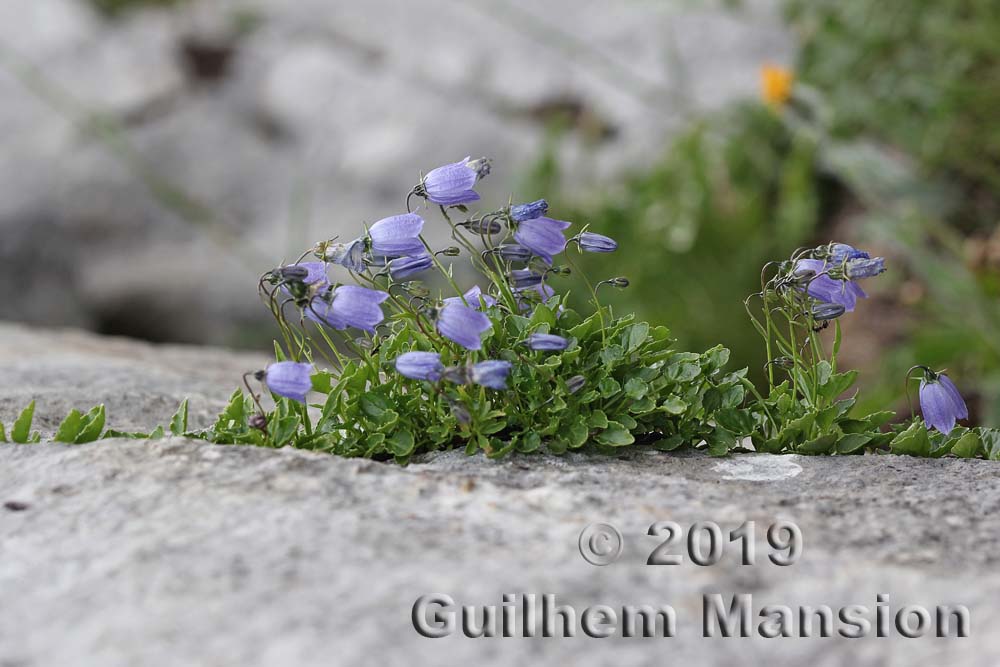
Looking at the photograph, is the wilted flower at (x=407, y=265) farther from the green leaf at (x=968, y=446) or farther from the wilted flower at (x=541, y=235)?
the green leaf at (x=968, y=446)

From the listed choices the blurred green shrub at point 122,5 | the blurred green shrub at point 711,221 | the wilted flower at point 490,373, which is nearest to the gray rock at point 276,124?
the blurred green shrub at point 122,5

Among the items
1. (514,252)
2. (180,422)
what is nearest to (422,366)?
(514,252)

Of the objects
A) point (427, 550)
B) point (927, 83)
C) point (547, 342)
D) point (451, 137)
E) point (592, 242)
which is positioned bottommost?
point (427, 550)

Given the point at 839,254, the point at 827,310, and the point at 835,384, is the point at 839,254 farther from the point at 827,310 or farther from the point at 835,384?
the point at 835,384

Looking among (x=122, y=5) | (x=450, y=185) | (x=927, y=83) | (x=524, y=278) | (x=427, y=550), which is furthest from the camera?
(x=122, y=5)

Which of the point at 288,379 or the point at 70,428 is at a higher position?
the point at 288,379

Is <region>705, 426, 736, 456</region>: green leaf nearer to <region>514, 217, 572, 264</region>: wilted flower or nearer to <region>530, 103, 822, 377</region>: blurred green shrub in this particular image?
<region>514, 217, 572, 264</region>: wilted flower

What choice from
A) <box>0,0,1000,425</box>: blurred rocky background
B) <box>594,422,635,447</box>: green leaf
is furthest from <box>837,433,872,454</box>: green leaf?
<box>0,0,1000,425</box>: blurred rocky background
